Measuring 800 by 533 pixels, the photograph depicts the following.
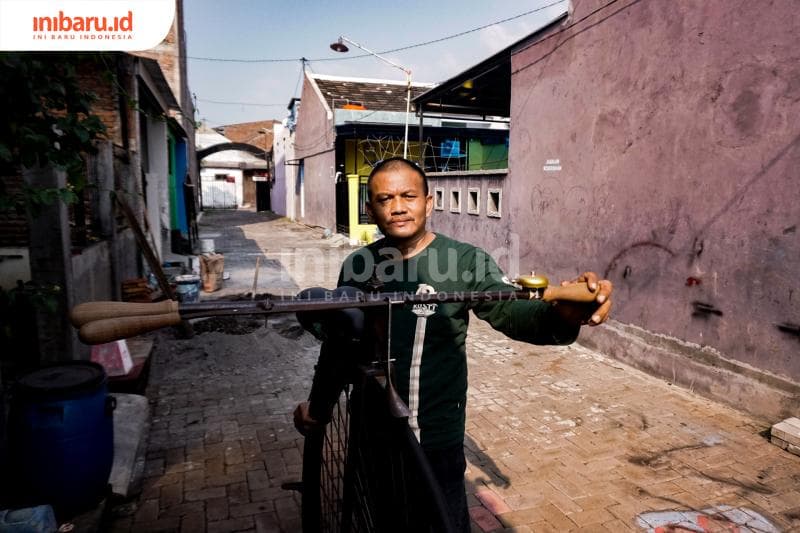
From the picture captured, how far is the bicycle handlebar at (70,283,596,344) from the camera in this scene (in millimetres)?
1078

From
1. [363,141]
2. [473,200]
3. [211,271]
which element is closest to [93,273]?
[211,271]

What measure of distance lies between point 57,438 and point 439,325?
2.67m

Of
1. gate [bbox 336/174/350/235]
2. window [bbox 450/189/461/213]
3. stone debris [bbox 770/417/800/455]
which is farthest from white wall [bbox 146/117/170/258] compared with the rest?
stone debris [bbox 770/417/800/455]

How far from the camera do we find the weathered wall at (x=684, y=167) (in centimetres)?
495

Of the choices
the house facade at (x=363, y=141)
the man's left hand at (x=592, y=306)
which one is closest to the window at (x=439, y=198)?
the house facade at (x=363, y=141)

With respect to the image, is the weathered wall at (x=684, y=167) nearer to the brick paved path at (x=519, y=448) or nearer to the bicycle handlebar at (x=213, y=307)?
the brick paved path at (x=519, y=448)

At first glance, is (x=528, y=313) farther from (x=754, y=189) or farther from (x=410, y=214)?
(x=754, y=189)

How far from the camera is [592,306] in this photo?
1.43 metres

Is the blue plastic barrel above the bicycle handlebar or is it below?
below

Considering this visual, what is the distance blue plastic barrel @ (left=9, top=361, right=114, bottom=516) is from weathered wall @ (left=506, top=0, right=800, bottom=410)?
586 cm

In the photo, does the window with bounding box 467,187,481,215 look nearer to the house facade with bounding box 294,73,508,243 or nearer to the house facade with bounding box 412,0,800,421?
the house facade with bounding box 412,0,800,421

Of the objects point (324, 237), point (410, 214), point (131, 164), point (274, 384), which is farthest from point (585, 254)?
point (324, 237)

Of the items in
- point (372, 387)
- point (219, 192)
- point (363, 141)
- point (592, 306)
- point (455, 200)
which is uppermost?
point (363, 141)

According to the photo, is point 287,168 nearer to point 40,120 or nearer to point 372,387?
point 40,120
